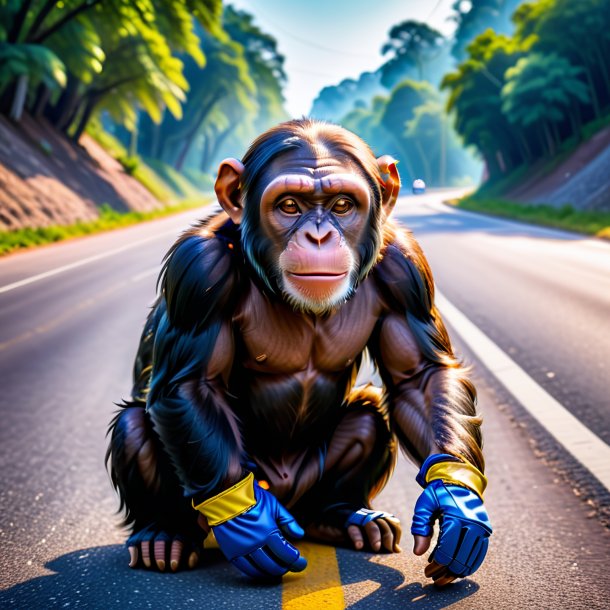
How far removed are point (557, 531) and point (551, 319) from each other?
5871 mm

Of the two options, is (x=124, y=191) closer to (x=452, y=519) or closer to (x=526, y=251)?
(x=526, y=251)

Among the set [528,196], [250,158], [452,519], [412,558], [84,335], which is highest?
[250,158]

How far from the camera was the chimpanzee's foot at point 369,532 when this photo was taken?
2.72m

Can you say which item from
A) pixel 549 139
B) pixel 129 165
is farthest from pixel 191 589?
pixel 549 139

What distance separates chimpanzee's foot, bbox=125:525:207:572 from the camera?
2.61 metres

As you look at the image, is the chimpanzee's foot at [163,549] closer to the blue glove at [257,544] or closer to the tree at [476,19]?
the blue glove at [257,544]

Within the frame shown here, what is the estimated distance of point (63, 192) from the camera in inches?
1002

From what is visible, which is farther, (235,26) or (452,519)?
(235,26)

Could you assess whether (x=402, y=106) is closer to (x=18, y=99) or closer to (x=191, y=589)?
(x=18, y=99)

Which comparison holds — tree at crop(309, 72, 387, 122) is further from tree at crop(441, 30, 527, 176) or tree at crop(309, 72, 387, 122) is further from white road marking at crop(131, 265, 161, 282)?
tree at crop(441, 30, 527, 176)

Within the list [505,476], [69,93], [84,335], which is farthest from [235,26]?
[505,476]

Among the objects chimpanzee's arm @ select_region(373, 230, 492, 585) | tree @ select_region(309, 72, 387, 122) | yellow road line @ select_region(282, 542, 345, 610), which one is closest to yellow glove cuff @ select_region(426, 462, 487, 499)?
chimpanzee's arm @ select_region(373, 230, 492, 585)

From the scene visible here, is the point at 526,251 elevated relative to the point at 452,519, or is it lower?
lower

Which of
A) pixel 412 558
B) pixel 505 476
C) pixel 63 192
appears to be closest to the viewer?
pixel 412 558
